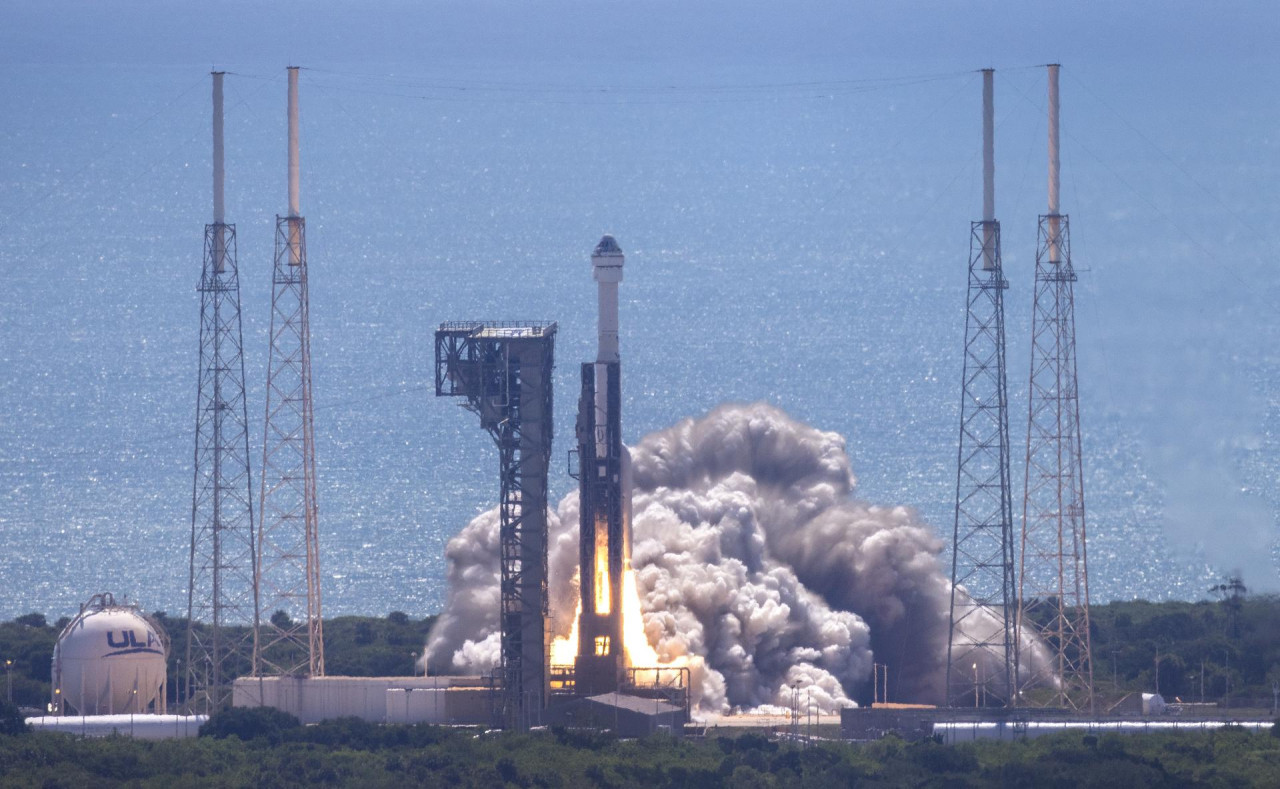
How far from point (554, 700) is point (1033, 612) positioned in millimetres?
27834

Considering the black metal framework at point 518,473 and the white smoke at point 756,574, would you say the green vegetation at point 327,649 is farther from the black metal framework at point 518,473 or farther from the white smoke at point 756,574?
the black metal framework at point 518,473

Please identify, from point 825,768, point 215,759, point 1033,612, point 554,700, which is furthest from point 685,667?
point 1033,612

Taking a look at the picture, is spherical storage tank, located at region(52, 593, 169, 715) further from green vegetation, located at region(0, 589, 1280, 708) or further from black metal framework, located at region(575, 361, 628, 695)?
black metal framework, located at region(575, 361, 628, 695)

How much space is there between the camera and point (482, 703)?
212ft

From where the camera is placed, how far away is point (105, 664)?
65938 mm

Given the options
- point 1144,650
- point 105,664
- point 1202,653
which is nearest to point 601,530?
point 105,664

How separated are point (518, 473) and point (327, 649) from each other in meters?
22.3

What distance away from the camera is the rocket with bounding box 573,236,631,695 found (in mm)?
64000

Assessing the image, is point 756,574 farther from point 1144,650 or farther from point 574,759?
point 574,759

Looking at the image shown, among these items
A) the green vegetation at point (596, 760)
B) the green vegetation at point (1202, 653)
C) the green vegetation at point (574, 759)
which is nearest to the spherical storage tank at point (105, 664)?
the green vegetation at point (574, 759)

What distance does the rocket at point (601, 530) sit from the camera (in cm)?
6400

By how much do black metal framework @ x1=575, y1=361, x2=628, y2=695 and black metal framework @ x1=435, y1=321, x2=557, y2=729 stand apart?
1204 mm

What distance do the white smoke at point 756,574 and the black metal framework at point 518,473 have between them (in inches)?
235

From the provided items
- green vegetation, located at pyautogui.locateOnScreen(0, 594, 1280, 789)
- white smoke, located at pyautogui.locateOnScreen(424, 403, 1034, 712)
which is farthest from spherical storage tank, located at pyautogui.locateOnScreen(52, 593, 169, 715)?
white smoke, located at pyautogui.locateOnScreen(424, 403, 1034, 712)
